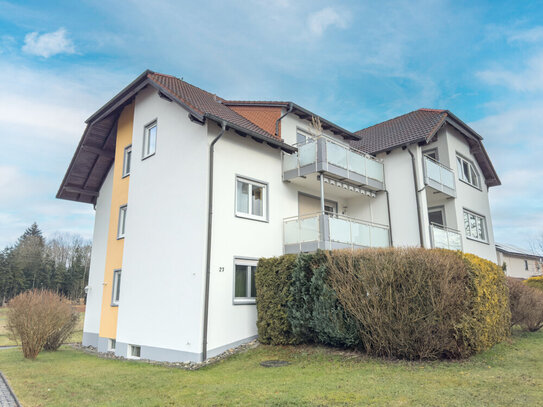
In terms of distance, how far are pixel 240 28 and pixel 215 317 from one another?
1123cm

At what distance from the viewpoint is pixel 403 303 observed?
8367 mm

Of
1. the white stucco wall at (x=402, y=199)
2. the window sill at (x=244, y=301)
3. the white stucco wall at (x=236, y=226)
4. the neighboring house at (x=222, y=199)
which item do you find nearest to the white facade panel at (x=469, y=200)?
the neighboring house at (x=222, y=199)

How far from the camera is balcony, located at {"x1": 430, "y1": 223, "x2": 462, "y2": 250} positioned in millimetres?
15328

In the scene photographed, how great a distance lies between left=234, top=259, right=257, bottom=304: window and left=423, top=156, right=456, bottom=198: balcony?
8493 mm

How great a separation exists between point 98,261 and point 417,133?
15.6 metres

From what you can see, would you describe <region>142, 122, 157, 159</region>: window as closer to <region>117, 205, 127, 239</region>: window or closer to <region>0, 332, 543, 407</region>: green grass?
<region>117, 205, 127, 239</region>: window

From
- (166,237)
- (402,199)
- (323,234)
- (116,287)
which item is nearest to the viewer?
(166,237)

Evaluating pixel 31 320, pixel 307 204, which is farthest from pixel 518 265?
pixel 31 320

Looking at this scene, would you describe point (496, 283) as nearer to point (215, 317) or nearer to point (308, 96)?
point (215, 317)

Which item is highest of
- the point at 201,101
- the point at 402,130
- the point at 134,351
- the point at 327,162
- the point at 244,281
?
the point at 402,130

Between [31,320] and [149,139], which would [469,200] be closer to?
→ [149,139]

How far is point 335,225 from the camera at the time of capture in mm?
13711

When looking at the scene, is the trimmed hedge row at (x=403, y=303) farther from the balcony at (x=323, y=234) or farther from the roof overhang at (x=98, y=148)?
the roof overhang at (x=98, y=148)

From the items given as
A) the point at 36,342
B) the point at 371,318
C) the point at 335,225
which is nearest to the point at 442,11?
the point at 335,225
